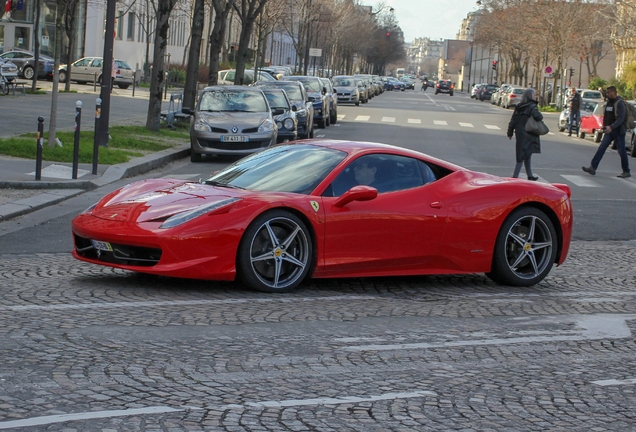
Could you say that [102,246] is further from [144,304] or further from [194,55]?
[194,55]

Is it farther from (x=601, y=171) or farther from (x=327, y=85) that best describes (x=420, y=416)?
(x=327, y=85)

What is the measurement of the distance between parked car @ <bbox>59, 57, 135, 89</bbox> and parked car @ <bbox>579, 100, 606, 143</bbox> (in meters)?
25.7

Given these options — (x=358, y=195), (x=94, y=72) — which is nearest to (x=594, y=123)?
(x=94, y=72)

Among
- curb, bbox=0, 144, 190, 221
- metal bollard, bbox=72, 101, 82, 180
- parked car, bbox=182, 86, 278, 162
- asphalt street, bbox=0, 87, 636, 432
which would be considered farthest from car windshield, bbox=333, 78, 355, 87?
asphalt street, bbox=0, 87, 636, 432

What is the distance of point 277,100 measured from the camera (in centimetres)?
2559

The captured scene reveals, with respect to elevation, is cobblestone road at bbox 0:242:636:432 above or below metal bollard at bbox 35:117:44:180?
below

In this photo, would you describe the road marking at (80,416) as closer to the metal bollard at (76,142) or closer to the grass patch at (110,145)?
the metal bollard at (76,142)

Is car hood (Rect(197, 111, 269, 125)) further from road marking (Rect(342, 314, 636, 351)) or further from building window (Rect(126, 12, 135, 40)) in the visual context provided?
building window (Rect(126, 12, 135, 40))

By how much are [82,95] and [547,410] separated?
4008 cm

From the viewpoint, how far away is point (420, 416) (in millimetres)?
4719

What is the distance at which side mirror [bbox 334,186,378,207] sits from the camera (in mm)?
7672

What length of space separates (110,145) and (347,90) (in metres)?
34.3

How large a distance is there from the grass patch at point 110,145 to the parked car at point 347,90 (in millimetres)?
28133

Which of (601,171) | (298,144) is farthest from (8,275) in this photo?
(601,171)
